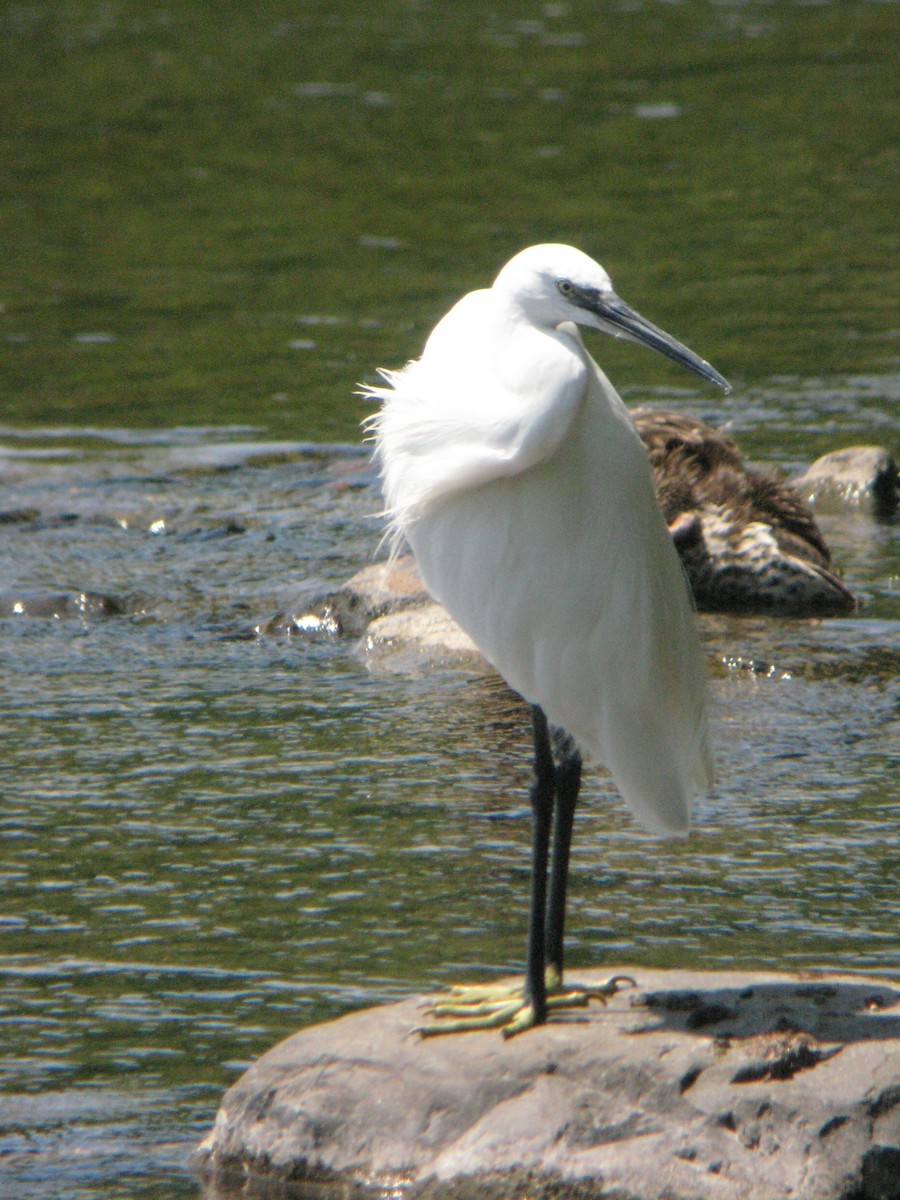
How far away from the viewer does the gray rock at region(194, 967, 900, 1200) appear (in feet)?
13.1

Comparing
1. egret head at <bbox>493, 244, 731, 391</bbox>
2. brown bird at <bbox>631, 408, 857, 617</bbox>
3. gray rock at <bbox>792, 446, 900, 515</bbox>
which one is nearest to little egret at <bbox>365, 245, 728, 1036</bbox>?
egret head at <bbox>493, 244, 731, 391</bbox>

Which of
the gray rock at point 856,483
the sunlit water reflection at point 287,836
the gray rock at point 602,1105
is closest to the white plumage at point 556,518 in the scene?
the gray rock at point 602,1105

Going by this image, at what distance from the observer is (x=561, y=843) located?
15.2ft

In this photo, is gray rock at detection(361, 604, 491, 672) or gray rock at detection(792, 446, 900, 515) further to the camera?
gray rock at detection(792, 446, 900, 515)

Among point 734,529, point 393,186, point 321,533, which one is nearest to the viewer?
point 734,529

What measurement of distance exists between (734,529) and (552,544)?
3.84m

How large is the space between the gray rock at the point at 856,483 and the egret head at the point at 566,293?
529 cm

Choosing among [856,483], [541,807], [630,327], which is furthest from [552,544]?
[856,483]

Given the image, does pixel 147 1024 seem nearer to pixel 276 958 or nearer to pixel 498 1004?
pixel 276 958

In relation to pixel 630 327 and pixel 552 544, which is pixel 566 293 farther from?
pixel 552 544

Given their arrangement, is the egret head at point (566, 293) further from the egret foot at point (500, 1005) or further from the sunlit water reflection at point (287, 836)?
the sunlit water reflection at point (287, 836)

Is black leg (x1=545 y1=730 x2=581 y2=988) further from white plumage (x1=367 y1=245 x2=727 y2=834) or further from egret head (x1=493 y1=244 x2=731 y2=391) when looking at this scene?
egret head (x1=493 y1=244 x2=731 y2=391)

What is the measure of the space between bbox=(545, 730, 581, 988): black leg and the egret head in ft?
3.06

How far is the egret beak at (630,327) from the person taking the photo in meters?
4.18
